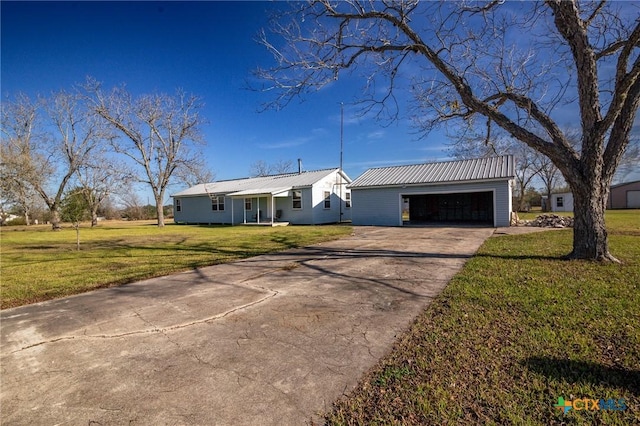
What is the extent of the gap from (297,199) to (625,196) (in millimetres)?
44230

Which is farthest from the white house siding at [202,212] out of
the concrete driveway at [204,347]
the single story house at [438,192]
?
the concrete driveway at [204,347]

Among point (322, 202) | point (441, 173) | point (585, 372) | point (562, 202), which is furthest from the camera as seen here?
point (562, 202)

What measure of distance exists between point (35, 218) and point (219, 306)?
163 ft

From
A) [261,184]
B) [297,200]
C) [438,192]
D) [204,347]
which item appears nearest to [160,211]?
[261,184]

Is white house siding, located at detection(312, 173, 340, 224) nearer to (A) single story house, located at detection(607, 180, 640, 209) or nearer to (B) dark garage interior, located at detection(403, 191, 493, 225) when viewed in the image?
(B) dark garage interior, located at detection(403, 191, 493, 225)

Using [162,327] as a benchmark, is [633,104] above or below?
above

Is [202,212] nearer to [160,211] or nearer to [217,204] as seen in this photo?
[217,204]

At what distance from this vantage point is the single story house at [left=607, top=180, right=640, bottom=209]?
38.5 metres

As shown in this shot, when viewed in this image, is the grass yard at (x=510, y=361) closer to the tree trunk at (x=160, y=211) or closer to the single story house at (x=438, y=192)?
the single story house at (x=438, y=192)

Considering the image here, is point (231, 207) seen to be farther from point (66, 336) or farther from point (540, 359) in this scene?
point (540, 359)

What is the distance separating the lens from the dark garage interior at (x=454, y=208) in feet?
70.9

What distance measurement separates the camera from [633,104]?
241 inches

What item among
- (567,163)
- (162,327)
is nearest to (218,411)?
(162,327)

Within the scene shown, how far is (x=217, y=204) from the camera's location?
27.5 meters
